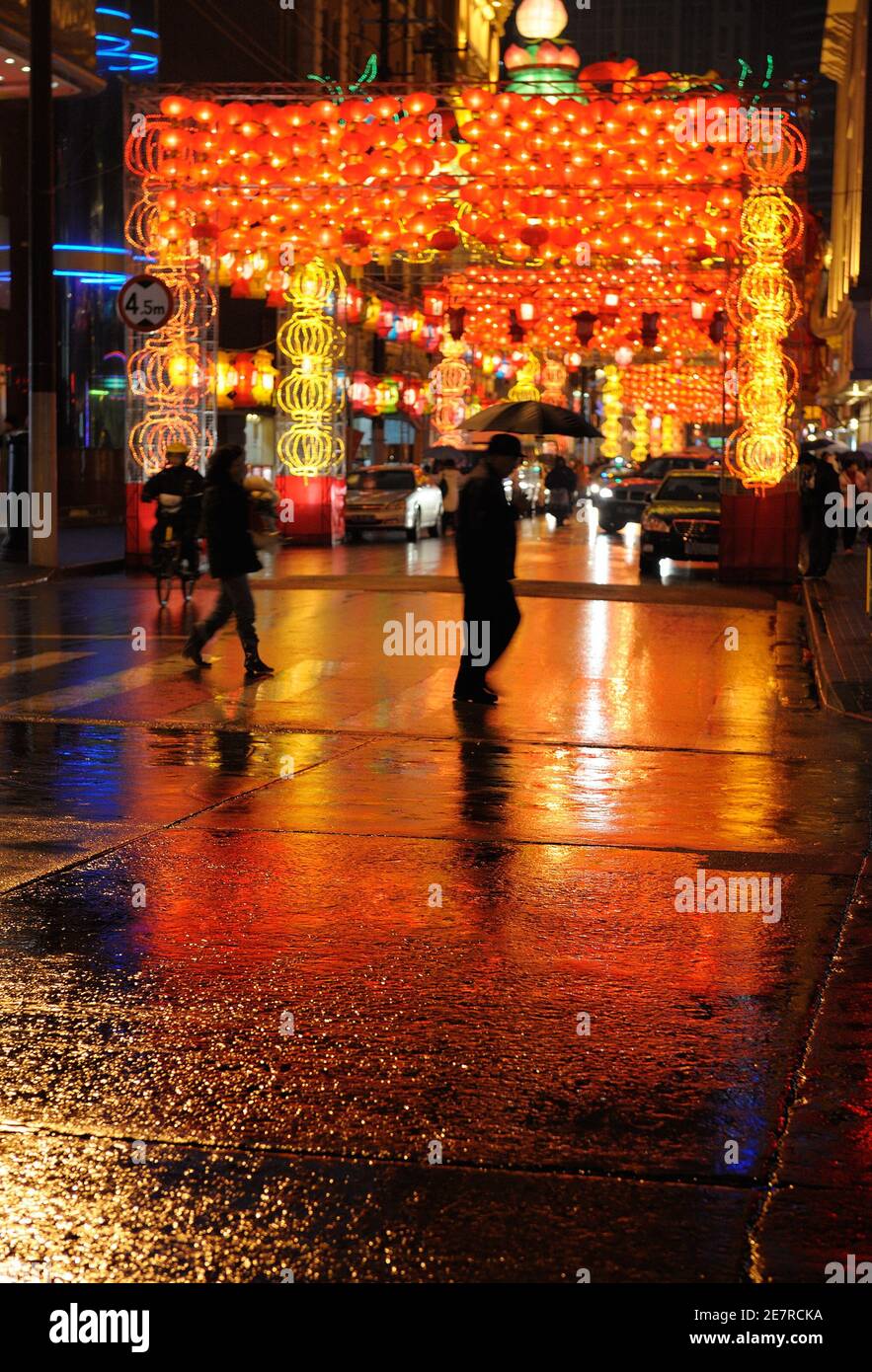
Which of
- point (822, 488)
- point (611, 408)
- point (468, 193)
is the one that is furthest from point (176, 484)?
point (611, 408)

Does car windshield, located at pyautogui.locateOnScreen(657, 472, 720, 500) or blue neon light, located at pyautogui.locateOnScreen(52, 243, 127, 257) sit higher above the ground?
blue neon light, located at pyautogui.locateOnScreen(52, 243, 127, 257)

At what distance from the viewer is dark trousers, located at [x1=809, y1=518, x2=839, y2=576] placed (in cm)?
2833

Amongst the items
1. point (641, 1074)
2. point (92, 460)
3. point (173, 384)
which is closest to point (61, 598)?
point (173, 384)

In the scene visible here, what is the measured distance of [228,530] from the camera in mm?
15875

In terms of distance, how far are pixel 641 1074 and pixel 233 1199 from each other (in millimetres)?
1525

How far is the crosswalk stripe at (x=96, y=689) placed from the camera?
13781 millimetres

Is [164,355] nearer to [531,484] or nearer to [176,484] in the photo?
[176,484]

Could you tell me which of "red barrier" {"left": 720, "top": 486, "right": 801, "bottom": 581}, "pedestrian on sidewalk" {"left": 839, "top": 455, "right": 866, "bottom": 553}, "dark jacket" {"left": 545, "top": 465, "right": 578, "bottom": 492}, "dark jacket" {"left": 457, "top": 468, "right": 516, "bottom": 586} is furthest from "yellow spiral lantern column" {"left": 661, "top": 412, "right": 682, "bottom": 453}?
"dark jacket" {"left": 457, "top": 468, "right": 516, "bottom": 586}

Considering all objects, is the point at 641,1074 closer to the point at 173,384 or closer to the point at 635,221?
the point at 173,384

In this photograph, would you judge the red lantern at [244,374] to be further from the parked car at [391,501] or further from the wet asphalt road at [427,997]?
the wet asphalt road at [427,997]

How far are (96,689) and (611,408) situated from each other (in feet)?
237

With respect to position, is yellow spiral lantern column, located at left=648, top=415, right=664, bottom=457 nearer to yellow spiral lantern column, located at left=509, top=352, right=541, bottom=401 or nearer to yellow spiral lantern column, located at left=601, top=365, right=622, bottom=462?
yellow spiral lantern column, located at left=601, top=365, right=622, bottom=462

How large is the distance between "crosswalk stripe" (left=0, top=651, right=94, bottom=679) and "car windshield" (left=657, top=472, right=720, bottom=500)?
1608cm

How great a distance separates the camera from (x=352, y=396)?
48.9 meters
